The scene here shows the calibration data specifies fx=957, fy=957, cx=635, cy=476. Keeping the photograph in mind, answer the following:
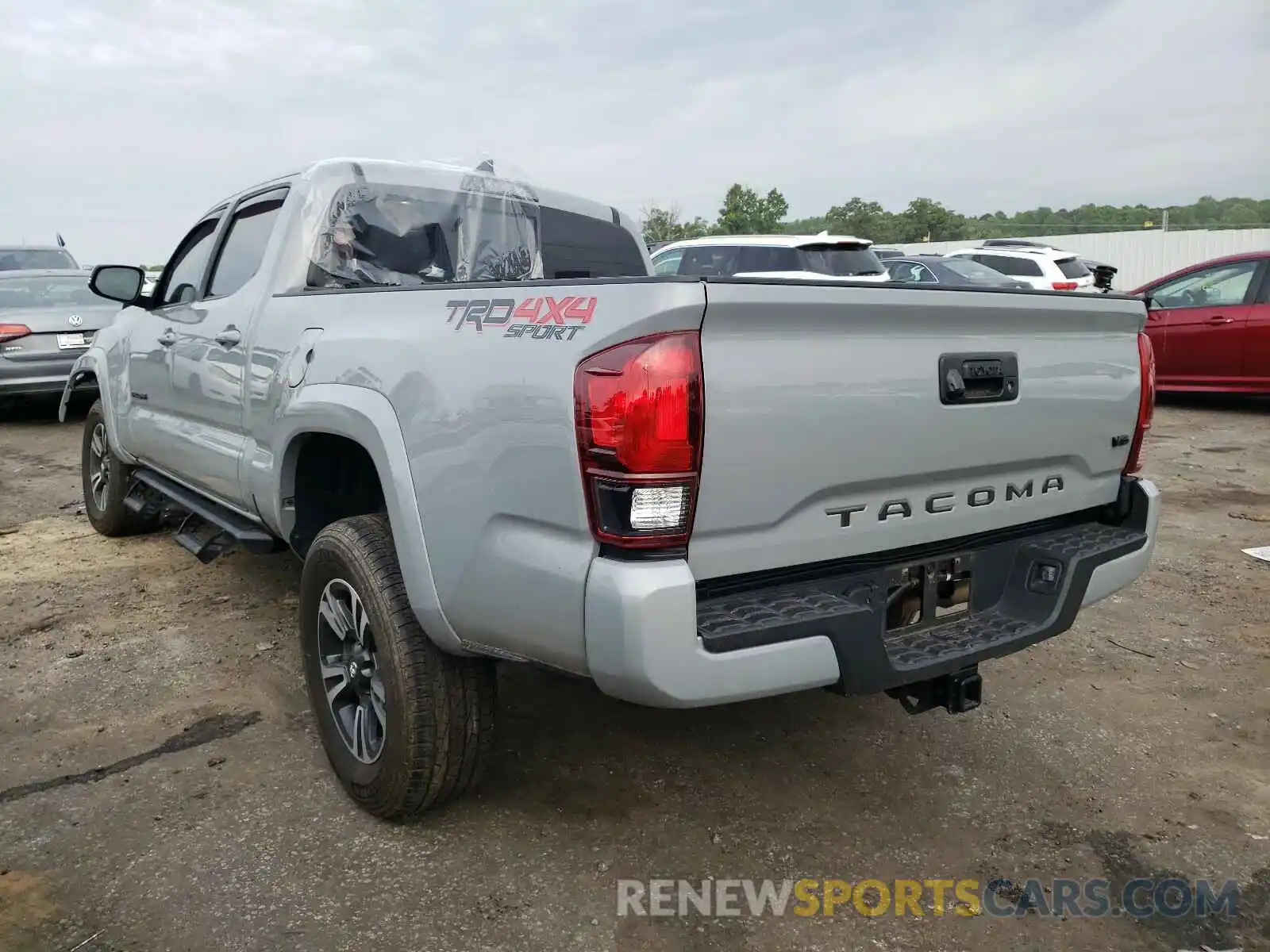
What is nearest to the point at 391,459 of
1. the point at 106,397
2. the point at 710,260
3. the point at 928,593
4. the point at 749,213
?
the point at 928,593

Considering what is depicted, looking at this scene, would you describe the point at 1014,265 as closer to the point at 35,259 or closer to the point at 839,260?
the point at 839,260

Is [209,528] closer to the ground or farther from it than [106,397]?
closer to the ground

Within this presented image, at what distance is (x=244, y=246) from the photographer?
12.6 feet

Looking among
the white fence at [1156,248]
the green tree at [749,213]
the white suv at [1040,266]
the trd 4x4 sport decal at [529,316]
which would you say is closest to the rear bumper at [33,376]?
the trd 4x4 sport decal at [529,316]

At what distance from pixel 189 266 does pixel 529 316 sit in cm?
314

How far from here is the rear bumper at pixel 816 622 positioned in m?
1.92

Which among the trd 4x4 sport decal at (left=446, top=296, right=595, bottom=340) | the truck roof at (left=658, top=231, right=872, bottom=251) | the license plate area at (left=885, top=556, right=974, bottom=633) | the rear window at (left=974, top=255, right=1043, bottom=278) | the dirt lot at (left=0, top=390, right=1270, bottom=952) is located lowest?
the dirt lot at (left=0, top=390, right=1270, bottom=952)

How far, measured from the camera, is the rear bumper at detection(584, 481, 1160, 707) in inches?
75.5

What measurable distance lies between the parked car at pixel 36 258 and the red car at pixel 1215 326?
12.7m

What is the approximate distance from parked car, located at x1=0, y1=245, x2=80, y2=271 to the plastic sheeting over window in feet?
35.0

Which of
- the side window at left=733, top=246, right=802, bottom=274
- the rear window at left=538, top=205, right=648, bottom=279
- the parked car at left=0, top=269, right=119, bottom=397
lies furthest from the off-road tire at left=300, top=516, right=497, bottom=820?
the side window at left=733, top=246, right=802, bottom=274

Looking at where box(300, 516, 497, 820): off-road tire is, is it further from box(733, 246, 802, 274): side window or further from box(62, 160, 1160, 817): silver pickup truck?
box(733, 246, 802, 274): side window

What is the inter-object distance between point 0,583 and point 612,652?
4.30m

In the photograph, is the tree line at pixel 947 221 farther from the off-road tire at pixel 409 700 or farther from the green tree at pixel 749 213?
the off-road tire at pixel 409 700
